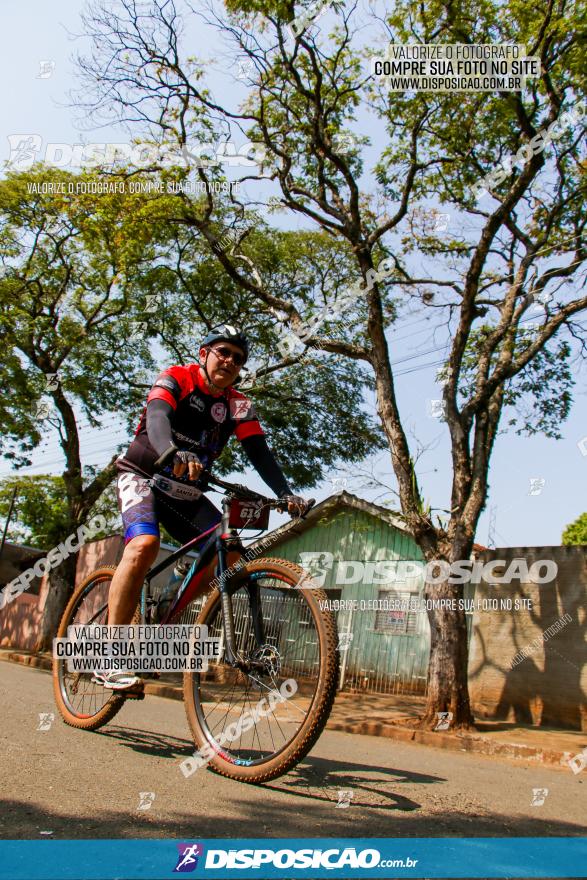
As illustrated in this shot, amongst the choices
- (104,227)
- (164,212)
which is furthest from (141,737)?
(104,227)

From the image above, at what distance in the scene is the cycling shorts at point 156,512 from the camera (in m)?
3.85

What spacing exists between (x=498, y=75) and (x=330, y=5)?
3.50 metres

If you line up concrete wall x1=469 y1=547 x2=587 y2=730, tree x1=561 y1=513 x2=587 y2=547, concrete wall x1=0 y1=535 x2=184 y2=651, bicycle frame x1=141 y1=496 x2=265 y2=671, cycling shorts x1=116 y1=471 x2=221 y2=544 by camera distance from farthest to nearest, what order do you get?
1. tree x1=561 y1=513 x2=587 y2=547
2. concrete wall x1=0 y1=535 x2=184 y2=651
3. concrete wall x1=469 y1=547 x2=587 y2=730
4. cycling shorts x1=116 y1=471 x2=221 y2=544
5. bicycle frame x1=141 y1=496 x2=265 y2=671

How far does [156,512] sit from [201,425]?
56cm

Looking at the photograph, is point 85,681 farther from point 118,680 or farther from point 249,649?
point 249,649

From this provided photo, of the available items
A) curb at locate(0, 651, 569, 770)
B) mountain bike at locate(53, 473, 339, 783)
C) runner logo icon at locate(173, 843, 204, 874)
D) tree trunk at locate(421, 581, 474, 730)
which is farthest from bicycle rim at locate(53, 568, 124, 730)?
tree trunk at locate(421, 581, 474, 730)

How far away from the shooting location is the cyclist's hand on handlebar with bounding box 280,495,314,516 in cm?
362

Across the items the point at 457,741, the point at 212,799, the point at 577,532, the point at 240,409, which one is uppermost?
the point at 577,532

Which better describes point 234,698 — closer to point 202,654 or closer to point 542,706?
point 202,654

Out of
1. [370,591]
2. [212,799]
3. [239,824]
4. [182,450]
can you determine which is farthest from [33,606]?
[239,824]

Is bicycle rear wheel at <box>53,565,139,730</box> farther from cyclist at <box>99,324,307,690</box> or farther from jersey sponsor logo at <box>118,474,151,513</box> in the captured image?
jersey sponsor logo at <box>118,474,151,513</box>

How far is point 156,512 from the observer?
3.95 metres

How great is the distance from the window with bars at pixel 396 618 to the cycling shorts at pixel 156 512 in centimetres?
1398

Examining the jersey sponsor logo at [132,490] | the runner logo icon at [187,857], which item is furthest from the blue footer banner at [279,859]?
the jersey sponsor logo at [132,490]
